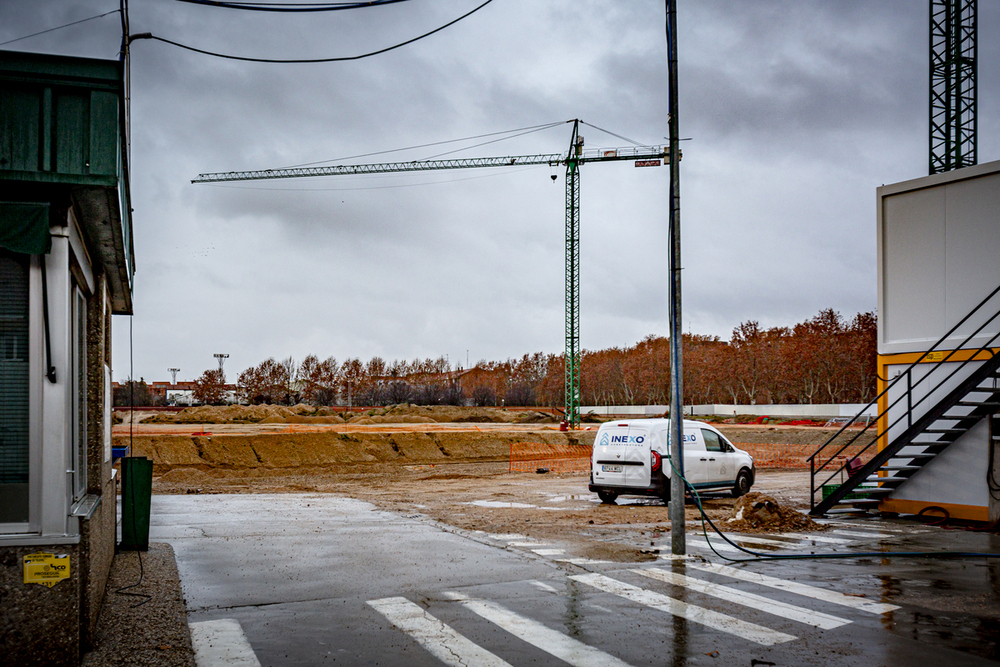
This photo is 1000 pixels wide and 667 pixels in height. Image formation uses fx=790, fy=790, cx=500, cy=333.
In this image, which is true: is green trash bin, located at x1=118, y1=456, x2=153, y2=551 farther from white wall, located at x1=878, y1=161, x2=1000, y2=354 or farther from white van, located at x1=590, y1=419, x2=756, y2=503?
white wall, located at x1=878, y1=161, x2=1000, y2=354

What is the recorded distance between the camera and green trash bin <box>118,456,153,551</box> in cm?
1026

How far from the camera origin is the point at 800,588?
Answer: 28.6ft

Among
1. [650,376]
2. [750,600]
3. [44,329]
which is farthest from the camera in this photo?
[650,376]

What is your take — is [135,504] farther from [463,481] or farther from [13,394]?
[463,481]

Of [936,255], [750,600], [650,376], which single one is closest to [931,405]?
[936,255]

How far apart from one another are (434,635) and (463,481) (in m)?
18.9

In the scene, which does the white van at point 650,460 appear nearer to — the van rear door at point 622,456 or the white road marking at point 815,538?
the van rear door at point 622,456

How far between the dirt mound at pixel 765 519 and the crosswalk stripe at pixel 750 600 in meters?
4.48

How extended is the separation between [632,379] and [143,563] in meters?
106

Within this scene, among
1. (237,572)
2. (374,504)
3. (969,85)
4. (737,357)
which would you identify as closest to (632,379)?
(737,357)

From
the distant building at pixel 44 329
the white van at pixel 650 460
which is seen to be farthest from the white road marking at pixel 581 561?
the distant building at pixel 44 329

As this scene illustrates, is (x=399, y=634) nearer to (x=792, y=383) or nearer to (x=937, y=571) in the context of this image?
(x=937, y=571)

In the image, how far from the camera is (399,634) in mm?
6773

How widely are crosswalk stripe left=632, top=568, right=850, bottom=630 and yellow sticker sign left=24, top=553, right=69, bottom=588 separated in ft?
20.0
